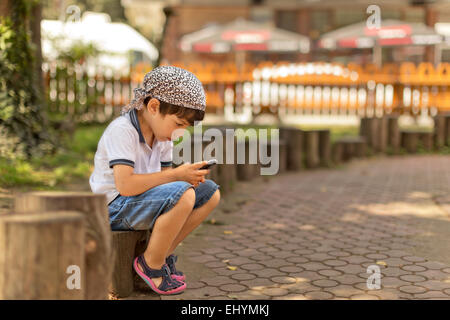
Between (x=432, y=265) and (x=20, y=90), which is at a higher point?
(x=20, y=90)

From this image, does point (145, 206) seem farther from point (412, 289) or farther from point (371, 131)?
point (371, 131)

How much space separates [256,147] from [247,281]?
12.7ft

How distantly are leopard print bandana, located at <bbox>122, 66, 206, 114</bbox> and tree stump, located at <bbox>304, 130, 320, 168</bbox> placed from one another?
16.6 ft

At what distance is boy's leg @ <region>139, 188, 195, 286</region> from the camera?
9.76ft

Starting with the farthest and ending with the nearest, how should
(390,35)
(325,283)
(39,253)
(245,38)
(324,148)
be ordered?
(245,38)
(390,35)
(324,148)
(325,283)
(39,253)

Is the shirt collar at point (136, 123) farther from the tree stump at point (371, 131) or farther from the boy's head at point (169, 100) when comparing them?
the tree stump at point (371, 131)

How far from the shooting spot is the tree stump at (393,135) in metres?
9.68

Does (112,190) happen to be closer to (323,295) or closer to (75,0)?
(323,295)

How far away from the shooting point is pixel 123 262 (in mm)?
3088

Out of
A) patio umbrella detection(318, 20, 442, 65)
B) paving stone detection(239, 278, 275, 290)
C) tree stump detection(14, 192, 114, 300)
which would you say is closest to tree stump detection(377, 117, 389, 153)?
paving stone detection(239, 278, 275, 290)

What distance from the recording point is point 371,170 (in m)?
8.05

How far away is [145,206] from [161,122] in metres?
0.44

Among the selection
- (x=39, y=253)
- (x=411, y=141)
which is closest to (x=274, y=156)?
(x=411, y=141)

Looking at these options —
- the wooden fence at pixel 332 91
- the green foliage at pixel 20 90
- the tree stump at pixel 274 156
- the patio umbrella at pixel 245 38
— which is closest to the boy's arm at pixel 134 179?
the green foliage at pixel 20 90
